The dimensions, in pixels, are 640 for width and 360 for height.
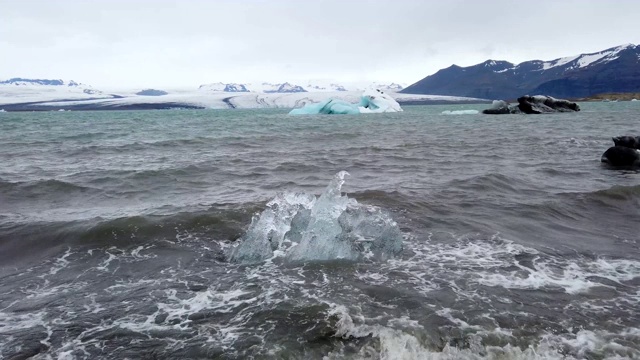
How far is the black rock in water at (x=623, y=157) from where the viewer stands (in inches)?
507

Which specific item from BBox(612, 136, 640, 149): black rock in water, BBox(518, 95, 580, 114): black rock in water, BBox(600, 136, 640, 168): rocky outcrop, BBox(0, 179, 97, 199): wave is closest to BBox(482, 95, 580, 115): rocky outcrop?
→ BBox(518, 95, 580, 114): black rock in water

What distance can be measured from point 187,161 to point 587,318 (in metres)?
14.0

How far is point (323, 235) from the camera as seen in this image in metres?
6.53

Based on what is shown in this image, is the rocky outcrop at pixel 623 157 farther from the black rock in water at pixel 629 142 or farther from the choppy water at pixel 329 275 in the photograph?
the choppy water at pixel 329 275

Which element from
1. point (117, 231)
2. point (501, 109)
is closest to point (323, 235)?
point (117, 231)

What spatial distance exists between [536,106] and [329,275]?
54874 millimetres

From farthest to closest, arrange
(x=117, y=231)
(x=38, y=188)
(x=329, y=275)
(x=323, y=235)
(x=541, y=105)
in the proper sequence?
(x=541, y=105), (x=38, y=188), (x=117, y=231), (x=323, y=235), (x=329, y=275)

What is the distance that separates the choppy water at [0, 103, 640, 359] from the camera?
4145 millimetres

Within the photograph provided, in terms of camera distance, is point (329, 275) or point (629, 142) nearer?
point (329, 275)

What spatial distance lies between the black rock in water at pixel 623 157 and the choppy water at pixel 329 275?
116cm

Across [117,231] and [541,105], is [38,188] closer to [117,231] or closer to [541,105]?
[117,231]

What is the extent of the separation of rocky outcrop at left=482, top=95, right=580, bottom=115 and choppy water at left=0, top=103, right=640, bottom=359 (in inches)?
1782

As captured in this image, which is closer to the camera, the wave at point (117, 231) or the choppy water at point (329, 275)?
the choppy water at point (329, 275)

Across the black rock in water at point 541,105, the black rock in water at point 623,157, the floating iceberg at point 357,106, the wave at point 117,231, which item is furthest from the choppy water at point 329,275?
the floating iceberg at point 357,106
